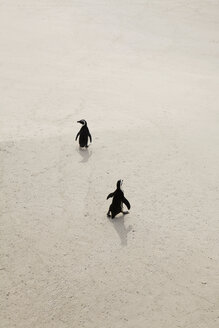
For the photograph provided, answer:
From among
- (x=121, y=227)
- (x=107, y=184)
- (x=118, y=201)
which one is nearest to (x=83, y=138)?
(x=107, y=184)

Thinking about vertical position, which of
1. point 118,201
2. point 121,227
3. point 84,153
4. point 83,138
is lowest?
point 121,227

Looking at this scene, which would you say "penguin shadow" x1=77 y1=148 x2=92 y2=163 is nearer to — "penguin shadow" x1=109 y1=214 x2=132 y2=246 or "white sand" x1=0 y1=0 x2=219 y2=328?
"white sand" x1=0 y1=0 x2=219 y2=328

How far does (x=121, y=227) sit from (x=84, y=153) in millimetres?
2394

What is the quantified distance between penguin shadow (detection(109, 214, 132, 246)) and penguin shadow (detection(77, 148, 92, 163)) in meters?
1.86

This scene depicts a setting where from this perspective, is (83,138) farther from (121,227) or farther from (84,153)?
(121,227)

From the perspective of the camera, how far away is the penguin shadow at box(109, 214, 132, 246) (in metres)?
6.26

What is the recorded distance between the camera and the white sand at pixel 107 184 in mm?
5277

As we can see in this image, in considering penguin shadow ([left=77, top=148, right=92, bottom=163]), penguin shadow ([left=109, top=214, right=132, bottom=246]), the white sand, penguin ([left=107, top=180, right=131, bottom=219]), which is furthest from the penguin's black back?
penguin shadow ([left=109, top=214, right=132, bottom=246])

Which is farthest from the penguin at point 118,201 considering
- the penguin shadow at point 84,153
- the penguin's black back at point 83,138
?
the penguin's black back at point 83,138

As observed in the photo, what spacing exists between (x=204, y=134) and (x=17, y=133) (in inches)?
177

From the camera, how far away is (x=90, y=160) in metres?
8.13

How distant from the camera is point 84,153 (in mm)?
8352

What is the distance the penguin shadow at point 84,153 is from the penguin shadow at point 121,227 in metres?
1.86

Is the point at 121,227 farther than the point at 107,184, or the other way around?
the point at 107,184
